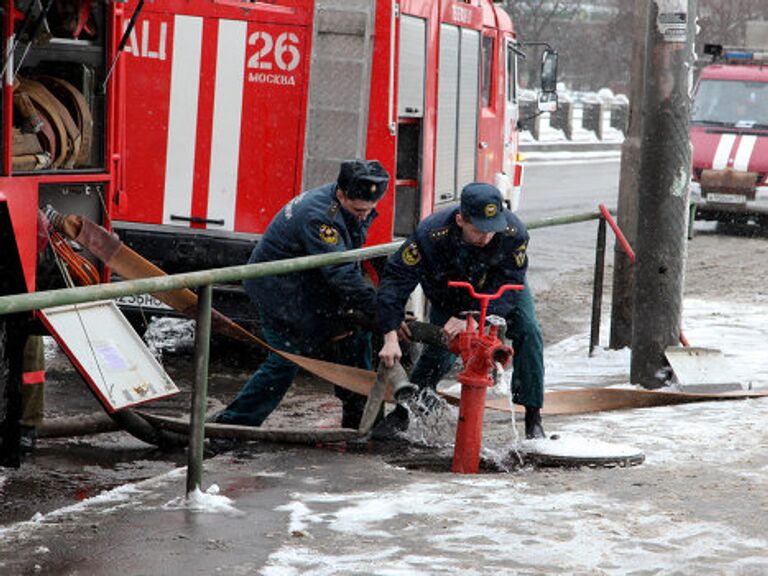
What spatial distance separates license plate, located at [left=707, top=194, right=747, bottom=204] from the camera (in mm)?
19609

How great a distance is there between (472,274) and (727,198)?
1328 cm

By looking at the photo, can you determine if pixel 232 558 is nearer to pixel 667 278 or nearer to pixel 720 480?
pixel 720 480

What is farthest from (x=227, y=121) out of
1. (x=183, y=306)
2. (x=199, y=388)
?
(x=199, y=388)

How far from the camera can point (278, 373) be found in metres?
7.41

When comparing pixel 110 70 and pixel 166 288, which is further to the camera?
pixel 110 70

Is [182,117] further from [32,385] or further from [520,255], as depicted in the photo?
[520,255]

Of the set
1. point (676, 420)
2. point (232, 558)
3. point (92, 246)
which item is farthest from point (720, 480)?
point (92, 246)

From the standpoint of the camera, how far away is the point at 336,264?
686 cm

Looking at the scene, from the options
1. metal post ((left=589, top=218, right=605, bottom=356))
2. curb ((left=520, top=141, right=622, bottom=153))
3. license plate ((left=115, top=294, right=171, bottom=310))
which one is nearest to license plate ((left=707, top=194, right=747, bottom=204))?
metal post ((left=589, top=218, right=605, bottom=356))

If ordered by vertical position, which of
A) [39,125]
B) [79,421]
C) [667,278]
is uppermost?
[39,125]

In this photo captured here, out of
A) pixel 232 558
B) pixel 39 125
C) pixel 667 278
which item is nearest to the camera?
pixel 232 558

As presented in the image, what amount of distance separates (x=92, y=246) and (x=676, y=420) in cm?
299

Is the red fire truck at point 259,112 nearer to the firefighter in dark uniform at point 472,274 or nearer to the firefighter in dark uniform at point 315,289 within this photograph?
the firefighter in dark uniform at point 315,289

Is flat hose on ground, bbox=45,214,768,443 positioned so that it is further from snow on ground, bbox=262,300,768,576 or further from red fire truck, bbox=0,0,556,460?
red fire truck, bbox=0,0,556,460
